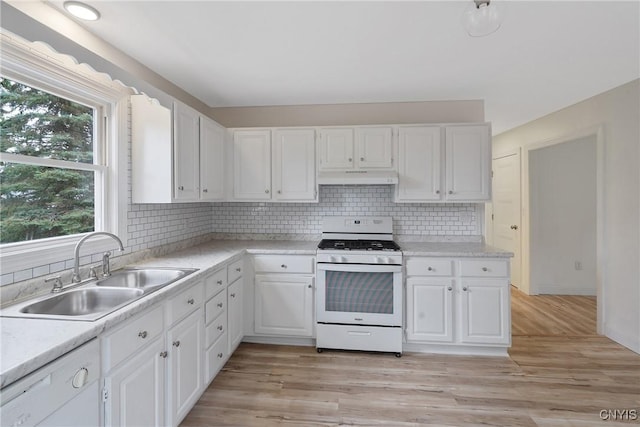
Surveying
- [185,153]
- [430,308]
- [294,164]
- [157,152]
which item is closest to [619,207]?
[430,308]

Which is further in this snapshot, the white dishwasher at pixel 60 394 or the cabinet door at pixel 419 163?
the cabinet door at pixel 419 163

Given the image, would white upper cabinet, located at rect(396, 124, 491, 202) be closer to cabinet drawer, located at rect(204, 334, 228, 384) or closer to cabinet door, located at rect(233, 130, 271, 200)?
cabinet door, located at rect(233, 130, 271, 200)

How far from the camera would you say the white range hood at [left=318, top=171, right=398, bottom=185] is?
9.30 ft

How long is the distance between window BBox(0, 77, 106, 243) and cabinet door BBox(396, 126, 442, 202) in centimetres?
251

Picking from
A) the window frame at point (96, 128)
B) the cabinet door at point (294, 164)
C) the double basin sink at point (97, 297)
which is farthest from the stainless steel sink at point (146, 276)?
the cabinet door at point (294, 164)

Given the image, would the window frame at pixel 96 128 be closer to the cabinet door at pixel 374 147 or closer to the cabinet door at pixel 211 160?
the cabinet door at pixel 211 160

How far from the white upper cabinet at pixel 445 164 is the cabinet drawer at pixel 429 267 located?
24.4 inches

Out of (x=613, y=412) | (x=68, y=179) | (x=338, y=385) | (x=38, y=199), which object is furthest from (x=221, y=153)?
(x=613, y=412)

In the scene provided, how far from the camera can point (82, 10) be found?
1.69m

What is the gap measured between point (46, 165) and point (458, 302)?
3.15 metres

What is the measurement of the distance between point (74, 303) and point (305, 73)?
2265mm

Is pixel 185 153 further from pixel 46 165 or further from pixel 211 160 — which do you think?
pixel 46 165

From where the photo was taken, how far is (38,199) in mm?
1726

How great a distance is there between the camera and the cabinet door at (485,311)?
8.63 ft
